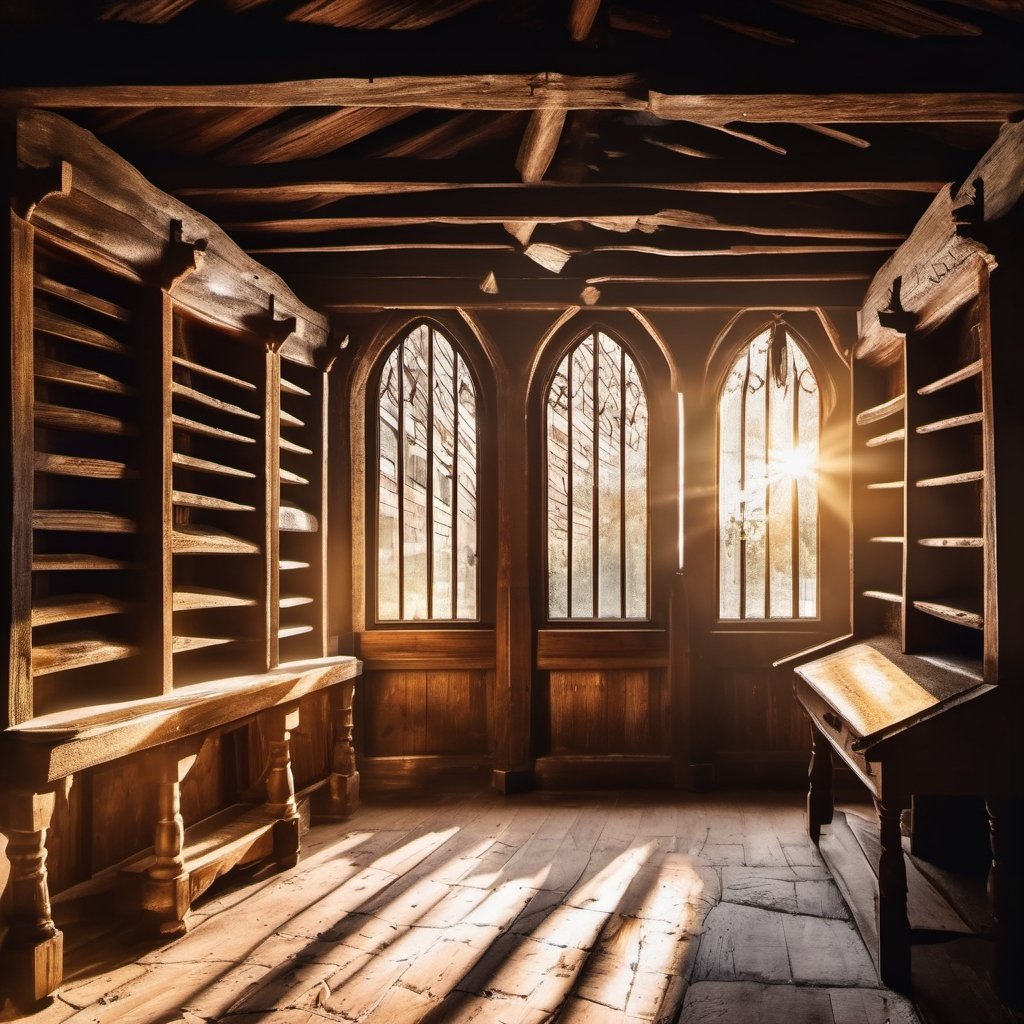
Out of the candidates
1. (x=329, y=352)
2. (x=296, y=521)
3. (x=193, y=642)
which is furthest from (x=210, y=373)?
(x=329, y=352)

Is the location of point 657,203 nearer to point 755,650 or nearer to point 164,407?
point 164,407

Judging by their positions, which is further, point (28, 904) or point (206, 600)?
point (206, 600)

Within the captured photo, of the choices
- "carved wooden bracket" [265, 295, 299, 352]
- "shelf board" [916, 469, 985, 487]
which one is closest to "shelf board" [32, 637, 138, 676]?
"carved wooden bracket" [265, 295, 299, 352]

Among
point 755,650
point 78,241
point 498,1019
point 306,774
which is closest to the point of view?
point 498,1019

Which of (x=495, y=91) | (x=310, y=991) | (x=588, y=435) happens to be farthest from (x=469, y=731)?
(x=495, y=91)

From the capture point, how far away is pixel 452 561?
6.14 meters

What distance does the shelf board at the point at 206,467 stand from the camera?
13.1 feet

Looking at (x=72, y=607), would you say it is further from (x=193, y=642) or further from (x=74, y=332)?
(x=74, y=332)

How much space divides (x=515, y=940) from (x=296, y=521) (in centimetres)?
266

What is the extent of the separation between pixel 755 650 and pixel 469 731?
80.1 inches

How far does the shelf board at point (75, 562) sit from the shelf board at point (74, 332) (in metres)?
0.84

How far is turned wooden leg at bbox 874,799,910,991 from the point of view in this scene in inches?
123

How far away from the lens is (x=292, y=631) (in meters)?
5.10

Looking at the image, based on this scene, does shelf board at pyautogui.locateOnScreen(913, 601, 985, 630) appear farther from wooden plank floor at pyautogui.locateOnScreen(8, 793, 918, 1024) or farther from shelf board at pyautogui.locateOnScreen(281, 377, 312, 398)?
shelf board at pyautogui.locateOnScreen(281, 377, 312, 398)
